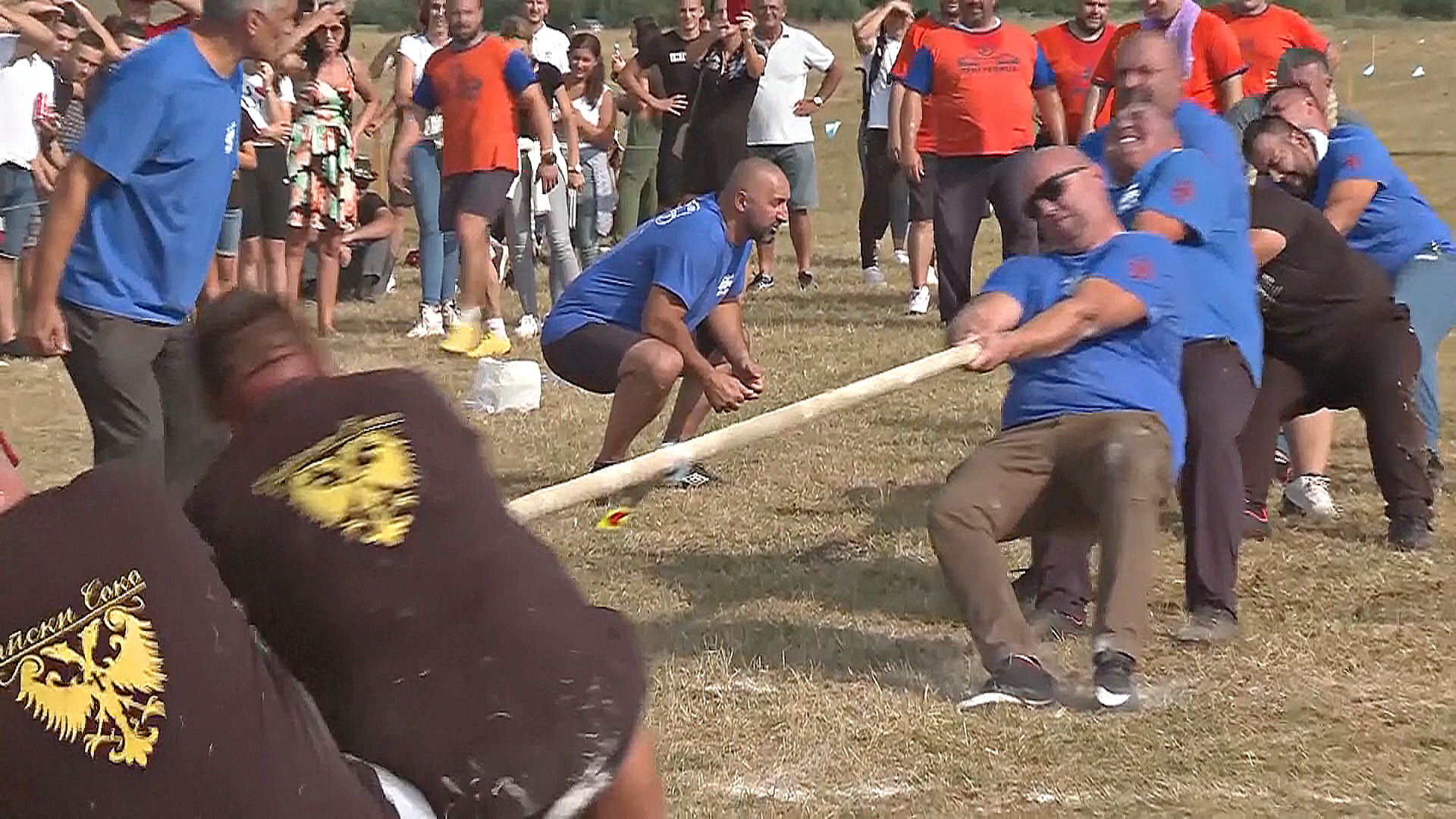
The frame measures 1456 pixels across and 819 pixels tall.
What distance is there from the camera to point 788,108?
12.7 m

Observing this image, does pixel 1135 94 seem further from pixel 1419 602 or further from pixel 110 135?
pixel 110 135

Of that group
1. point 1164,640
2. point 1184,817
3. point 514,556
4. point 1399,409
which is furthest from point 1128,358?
point 514,556

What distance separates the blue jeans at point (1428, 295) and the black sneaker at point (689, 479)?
2.59 meters

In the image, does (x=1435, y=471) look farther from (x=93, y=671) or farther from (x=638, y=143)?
(x=638, y=143)

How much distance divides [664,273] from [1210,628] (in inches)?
93.5

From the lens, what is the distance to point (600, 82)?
1400 cm

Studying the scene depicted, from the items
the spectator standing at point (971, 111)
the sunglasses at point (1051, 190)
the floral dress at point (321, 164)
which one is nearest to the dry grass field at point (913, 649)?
the spectator standing at point (971, 111)

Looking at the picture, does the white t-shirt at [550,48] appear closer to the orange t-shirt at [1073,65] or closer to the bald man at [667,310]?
the orange t-shirt at [1073,65]

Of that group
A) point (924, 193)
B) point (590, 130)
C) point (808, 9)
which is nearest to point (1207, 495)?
point (924, 193)

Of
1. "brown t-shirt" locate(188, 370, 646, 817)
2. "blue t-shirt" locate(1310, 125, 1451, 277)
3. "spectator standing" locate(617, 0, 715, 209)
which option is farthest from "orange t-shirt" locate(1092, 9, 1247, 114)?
"brown t-shirt" locate(188, 370, 646, 817)

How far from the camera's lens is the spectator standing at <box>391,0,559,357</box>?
10.1m

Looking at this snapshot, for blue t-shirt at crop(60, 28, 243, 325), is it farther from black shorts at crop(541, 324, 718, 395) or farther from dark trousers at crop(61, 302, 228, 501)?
black shorts at crop(541, 324, 718, 395)

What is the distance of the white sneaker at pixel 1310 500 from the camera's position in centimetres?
695

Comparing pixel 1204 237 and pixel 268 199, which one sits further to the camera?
pixel 268 199
